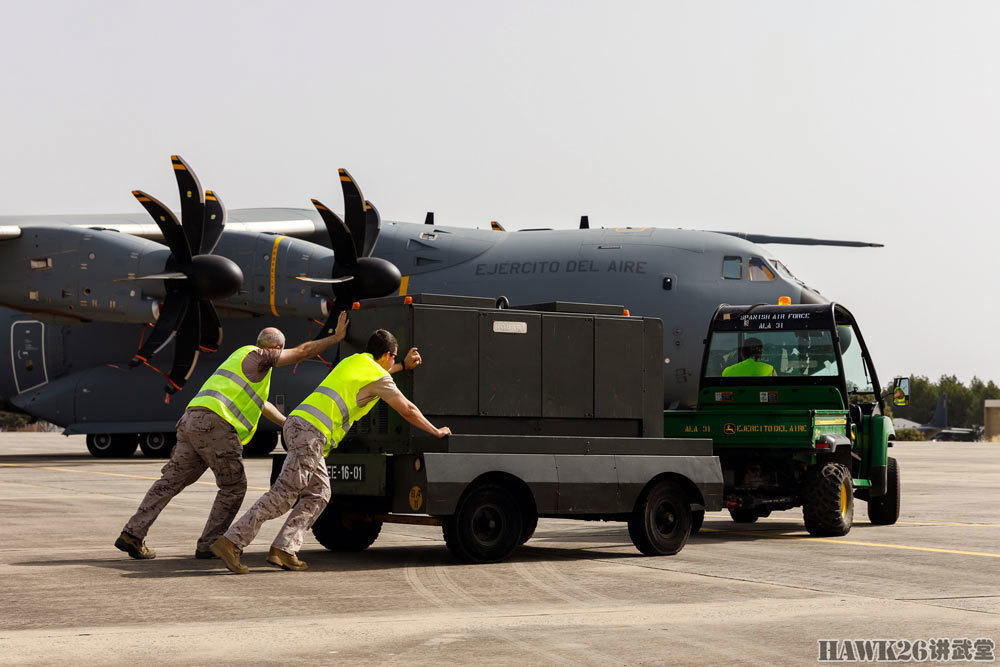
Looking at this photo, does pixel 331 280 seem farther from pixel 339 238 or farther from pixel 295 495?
pixel 295 495

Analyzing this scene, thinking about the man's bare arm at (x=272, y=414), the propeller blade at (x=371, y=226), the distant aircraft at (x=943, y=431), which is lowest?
the distant aircraft at (x=943, y=431)

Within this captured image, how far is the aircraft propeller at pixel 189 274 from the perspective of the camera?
2455cm

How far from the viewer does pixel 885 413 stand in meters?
14.0

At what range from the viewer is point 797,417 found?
12.3m

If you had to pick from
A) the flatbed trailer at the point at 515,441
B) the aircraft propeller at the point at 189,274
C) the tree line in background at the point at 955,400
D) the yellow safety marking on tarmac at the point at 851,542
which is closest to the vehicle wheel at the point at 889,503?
the yellow safety marking on tarmac at the point at 851,542

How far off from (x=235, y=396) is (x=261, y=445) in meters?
20.9

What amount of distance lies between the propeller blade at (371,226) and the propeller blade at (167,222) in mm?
3535

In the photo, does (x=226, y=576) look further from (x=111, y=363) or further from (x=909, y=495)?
(x=111, y=363)

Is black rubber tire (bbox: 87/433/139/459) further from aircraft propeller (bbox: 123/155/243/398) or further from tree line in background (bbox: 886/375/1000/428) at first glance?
tree line in background (bbox: 886/375/1000/428)

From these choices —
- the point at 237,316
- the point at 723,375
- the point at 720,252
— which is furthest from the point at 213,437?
the point at 237,316

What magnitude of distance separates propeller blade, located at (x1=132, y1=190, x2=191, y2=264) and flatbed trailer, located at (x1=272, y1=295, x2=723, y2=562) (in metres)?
14.3

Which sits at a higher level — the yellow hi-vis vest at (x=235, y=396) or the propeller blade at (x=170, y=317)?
the propeller blade at (x=170, y=317)

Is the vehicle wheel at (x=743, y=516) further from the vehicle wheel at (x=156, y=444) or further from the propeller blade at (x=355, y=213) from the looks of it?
the vehicle wheel at (x=156, y=444)

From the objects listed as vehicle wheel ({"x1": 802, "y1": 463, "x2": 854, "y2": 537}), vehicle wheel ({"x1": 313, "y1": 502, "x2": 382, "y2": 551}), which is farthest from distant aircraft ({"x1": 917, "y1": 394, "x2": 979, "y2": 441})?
vehicle wheel ({"x1": 313, "y1": 502, "x2": 382, "y2": 551})
